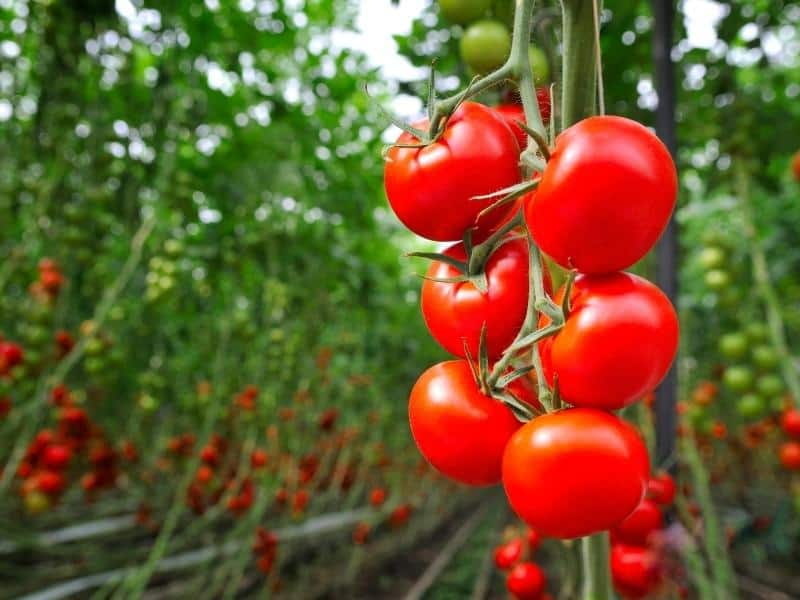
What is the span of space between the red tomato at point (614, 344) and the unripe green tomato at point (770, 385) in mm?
1322

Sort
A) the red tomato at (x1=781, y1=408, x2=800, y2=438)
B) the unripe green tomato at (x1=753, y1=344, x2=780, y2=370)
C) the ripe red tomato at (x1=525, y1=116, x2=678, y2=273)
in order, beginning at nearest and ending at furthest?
the ripe red tomato at (x1=525, y1=116, x2=678, y2=273) → the red tomato at (x1=781, y1=408, x2=800, y2=438) → the unripe green tomato at (x1=753, y1=344, x2=780, y2=370)

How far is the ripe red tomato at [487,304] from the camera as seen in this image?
40 centimetres

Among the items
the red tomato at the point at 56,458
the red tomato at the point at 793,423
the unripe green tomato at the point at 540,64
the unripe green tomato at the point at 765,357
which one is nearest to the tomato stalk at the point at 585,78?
the unripe green tomato at the point at 540,64

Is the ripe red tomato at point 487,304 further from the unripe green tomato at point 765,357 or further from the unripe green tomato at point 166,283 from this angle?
the unripe green tomato at point 166,283

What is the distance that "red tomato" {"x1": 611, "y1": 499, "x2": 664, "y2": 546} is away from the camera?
2.46ft

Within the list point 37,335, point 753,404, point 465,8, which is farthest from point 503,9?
point 37,335

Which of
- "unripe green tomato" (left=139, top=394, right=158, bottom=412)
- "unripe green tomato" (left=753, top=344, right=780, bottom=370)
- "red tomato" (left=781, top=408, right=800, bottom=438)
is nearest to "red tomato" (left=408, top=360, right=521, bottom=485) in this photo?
"red tomato" (left=781, top=408, right=800, bottom=438)

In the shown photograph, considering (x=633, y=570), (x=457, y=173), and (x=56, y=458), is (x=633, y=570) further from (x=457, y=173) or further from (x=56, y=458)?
(x=56, y=458)

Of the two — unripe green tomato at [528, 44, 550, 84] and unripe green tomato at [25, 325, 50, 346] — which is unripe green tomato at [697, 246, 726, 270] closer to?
unripe green tomato at [528, 44, 550, 84]

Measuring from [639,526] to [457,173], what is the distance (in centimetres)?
56

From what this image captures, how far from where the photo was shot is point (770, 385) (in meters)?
1.48

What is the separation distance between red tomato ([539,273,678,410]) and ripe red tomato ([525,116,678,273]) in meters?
0.02

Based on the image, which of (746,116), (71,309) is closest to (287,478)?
(71,309)

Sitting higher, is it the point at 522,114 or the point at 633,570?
the point at 522,114
